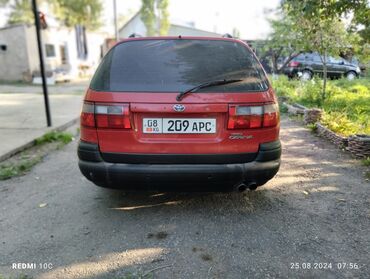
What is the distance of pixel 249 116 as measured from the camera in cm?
281

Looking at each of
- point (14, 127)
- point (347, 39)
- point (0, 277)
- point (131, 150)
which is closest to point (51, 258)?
point (0, 277)

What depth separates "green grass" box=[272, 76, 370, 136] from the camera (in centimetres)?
605

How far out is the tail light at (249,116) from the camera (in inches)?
109

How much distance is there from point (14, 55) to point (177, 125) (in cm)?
1789

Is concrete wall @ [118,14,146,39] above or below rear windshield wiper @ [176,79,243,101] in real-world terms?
above

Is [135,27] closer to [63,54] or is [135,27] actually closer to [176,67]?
[63,54]

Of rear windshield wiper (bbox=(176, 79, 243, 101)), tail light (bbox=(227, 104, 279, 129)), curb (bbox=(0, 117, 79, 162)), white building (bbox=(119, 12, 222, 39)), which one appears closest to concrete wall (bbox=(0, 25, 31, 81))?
curb (bbox=(0, 117, 79, 162))

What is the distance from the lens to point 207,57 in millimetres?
3068

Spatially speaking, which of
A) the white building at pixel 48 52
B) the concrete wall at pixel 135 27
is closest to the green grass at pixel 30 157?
the white building at pixel 48 52

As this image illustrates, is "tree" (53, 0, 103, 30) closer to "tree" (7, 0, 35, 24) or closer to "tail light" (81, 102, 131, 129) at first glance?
"tree" (7, 0, 35, 24)

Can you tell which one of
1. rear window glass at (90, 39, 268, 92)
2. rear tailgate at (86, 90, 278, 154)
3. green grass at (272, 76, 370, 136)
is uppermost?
rear window glass at (90, 39, 268, 92)

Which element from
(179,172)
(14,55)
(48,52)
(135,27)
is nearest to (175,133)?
(179,172)

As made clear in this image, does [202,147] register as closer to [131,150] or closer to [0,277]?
[131,150]

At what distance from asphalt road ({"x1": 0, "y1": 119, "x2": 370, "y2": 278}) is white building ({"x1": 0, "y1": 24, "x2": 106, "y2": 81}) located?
13.1m
